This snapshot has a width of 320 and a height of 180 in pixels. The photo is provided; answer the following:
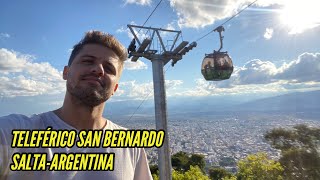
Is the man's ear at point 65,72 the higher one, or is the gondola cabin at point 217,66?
the gondola cabin at point 217,66

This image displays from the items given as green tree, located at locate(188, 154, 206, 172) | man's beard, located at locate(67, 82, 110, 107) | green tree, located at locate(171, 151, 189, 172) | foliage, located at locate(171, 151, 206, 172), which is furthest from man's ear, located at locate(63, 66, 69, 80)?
green tree, located at locate(188, 154, 206, 172)

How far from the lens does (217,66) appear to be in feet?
36.4

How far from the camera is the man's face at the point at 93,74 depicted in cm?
188

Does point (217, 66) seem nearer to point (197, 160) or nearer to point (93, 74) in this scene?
point (93, 74)

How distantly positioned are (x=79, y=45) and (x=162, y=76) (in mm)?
13390

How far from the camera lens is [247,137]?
254 feet

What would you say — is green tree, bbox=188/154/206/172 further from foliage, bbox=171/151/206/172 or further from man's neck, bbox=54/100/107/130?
man's neck, bbox=54/100/107/130

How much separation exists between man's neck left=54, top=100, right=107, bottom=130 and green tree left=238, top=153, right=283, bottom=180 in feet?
60.6

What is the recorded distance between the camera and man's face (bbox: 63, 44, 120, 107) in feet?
6.18

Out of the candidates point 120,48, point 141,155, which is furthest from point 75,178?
point 120,48

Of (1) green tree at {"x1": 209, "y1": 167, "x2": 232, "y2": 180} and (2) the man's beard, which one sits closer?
(2) the man's beard

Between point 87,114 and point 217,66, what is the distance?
9676 millimetres

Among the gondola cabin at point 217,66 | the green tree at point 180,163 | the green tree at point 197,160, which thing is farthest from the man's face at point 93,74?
the green tree at point 197,160

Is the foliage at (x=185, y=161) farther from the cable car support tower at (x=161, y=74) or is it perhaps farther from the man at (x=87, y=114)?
the man at (x=87, y=114)
